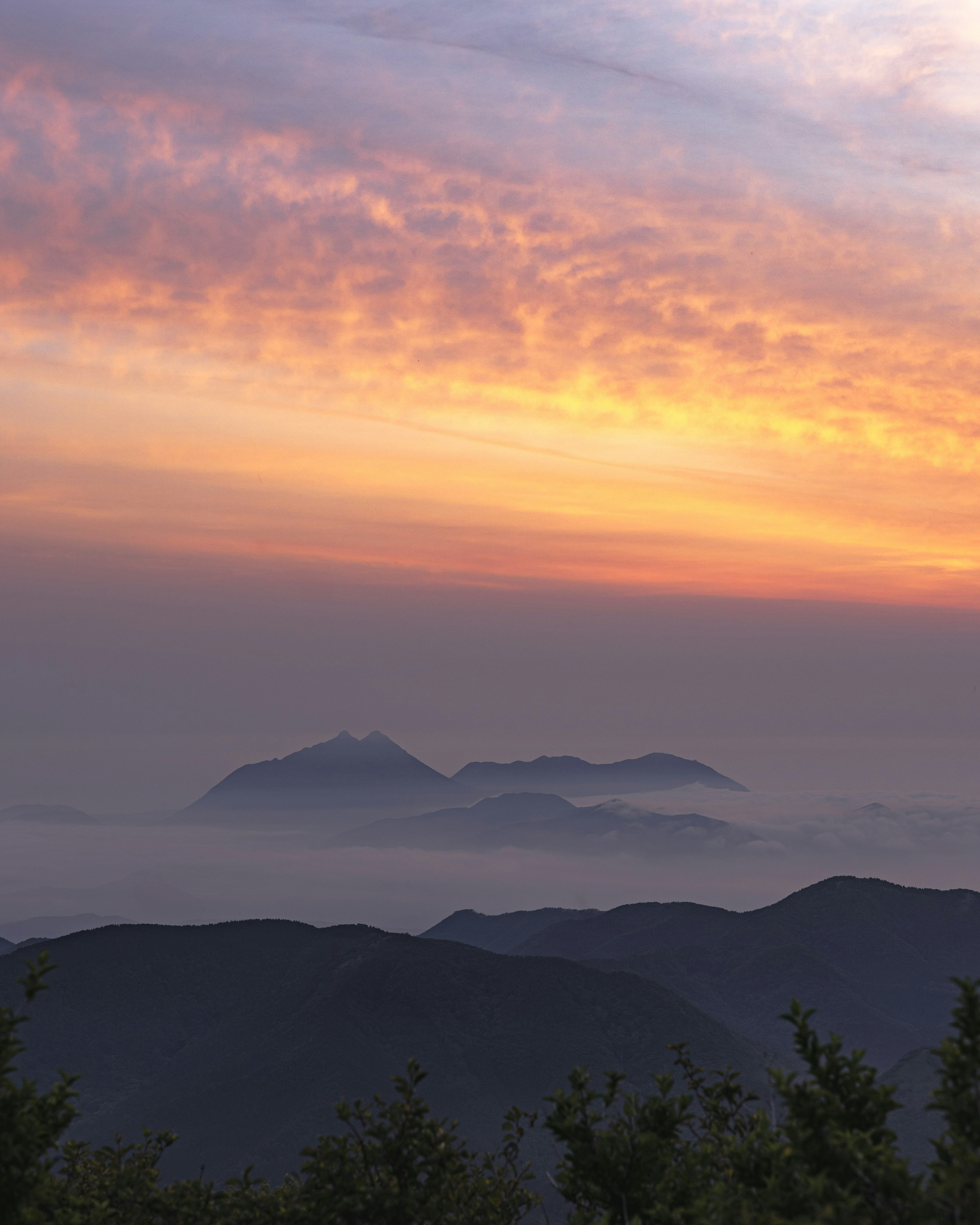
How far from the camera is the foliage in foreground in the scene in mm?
20969

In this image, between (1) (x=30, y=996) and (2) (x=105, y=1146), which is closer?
(1) (x=30, y=996)

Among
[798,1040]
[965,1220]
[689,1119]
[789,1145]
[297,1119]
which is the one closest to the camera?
[965,1220]

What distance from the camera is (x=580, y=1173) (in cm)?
2716

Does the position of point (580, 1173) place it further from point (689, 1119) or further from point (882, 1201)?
point (882, 1201)

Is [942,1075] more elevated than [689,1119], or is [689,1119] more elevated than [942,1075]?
[942,1075]

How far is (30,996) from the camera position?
23188mm

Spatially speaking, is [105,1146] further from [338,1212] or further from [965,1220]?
[965,1220]

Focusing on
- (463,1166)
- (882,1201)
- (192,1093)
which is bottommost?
(192,1093)

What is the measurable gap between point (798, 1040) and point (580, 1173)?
644 centimetres

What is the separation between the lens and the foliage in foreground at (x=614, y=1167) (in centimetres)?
2097

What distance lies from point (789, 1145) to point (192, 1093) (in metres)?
193

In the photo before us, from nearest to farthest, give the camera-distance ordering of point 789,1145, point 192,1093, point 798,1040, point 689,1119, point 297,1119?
point 789,1145, point 798,1040, point 689,1119, point 297,1119, point 192,1093

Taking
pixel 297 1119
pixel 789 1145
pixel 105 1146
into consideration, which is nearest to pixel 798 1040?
pixel 789 1145

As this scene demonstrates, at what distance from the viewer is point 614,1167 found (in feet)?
88.9
